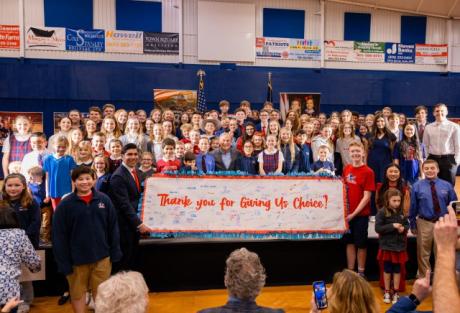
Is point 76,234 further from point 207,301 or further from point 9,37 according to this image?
point 9,37

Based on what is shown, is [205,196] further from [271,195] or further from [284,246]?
[284,246]

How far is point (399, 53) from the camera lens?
18.1 m

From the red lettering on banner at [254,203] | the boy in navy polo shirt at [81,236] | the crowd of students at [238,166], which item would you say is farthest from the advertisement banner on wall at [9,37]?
the boy in navy polo shirt at [81,236]

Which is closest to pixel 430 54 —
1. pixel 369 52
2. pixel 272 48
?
pixel 369 52

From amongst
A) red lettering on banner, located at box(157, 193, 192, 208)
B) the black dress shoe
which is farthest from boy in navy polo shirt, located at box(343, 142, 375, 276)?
the black dress shoe

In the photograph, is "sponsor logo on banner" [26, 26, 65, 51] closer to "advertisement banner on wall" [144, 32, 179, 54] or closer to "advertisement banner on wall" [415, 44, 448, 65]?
"advertisement banner on wall" [144, 32, 179, 54]

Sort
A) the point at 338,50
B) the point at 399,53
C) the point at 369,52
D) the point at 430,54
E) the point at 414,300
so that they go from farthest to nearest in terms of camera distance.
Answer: the point at 430,54
the point at 399,53
the point at 369,52
the point at 338,50
the point at 414,300

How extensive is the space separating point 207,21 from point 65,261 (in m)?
14.1

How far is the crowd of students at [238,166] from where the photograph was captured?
14.5 feet

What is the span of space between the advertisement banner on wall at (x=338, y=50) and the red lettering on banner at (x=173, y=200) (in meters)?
Answer: 14.0

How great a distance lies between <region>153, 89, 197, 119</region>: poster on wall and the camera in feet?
48.2

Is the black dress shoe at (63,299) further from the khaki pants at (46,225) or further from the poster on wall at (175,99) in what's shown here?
the poster on wall at (175,99)

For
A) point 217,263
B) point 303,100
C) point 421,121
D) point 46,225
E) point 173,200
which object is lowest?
point 217,263

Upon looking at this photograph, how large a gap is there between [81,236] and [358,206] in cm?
319
